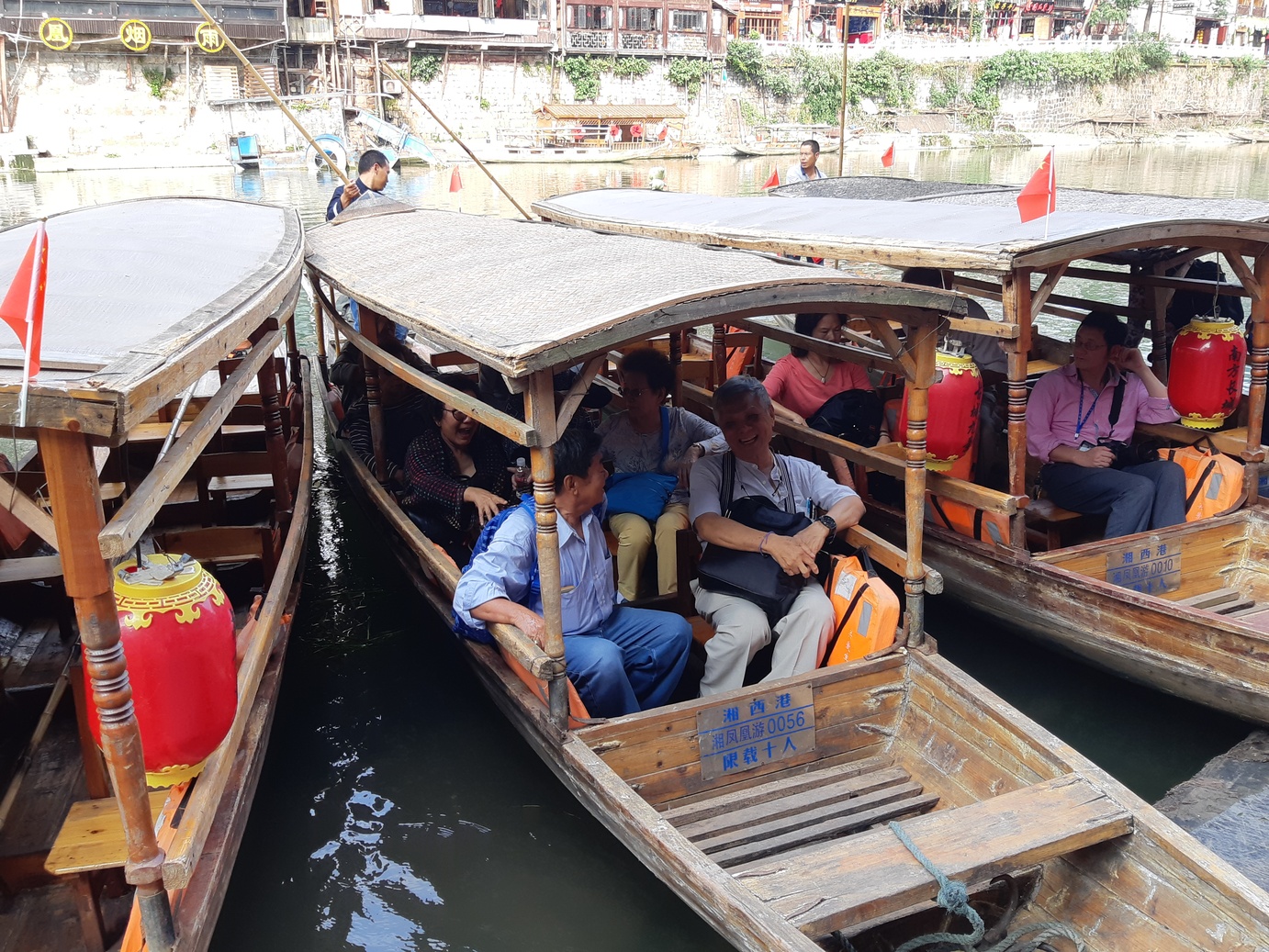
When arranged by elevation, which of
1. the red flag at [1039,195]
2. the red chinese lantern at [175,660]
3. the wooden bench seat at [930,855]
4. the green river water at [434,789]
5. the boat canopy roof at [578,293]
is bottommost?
the green river water at [434,789]

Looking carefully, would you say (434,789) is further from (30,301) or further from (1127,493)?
(1127,493)

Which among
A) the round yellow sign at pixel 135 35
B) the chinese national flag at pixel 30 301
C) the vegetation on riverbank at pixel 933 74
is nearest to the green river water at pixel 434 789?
the chinese national flag at pixel 30 301

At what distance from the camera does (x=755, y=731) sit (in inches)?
134

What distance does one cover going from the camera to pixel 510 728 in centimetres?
426

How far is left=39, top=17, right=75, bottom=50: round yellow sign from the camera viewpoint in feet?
99.4

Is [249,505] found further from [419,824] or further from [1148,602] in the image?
[1148,602]

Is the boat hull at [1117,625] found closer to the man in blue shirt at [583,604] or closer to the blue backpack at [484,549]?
the man in blue shirt at [583,604]

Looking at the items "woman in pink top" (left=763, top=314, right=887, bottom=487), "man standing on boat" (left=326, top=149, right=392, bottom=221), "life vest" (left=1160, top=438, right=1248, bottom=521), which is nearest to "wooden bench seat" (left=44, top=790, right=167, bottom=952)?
"woman in pink top" (left=763, top=314, right=887, bottom=487)

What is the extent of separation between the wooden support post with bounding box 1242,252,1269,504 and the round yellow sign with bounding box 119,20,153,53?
114 feet

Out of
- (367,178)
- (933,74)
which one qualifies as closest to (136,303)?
(367,178)

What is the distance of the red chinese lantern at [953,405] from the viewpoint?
4.66 m

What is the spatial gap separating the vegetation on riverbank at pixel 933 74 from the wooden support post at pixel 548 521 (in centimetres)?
4058

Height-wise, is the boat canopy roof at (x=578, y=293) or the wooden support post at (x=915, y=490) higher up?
the boat canopy roof at (x=578, y=293)

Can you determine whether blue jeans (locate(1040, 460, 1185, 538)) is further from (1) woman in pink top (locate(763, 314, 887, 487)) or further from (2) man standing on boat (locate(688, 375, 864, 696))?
(2) man standing on boat (locate(688, 375, 864, 696))
